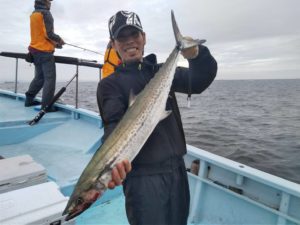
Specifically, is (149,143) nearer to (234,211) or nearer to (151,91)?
(151,91)

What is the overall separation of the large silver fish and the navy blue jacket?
0.16 m

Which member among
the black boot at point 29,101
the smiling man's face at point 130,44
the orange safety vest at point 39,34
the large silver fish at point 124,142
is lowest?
the black boot at point 29,101

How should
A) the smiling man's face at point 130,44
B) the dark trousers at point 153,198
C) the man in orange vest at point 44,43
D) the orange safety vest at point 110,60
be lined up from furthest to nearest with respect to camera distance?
the man in orange vest at point 44,43, the orange safety vest at point 110,60, the smiling man's face at point 130,44, the dark trousers at point 153,198

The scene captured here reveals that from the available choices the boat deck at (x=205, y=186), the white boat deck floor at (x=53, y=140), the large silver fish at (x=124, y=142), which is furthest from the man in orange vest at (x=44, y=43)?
the large silver fish at (x=124, y=142)

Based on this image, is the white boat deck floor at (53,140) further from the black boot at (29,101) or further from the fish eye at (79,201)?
the fish eye at (79,201)

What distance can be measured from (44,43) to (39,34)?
0.25 m

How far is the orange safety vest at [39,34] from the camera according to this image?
6.91m

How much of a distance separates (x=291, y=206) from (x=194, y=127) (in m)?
14.9

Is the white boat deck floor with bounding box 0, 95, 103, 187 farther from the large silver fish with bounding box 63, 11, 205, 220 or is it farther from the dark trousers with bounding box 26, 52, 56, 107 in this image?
the large silver fish with bounding box 63, 11, 205, 220

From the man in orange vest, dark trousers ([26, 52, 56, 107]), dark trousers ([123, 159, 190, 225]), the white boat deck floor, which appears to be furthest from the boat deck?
dark trousers ([123, 159, 190, 225])

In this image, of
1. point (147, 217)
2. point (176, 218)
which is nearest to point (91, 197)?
point (147, 217)

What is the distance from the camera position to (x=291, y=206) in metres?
3.32

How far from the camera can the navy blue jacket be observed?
226 centimetres

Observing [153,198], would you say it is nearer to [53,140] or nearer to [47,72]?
[53,140]
